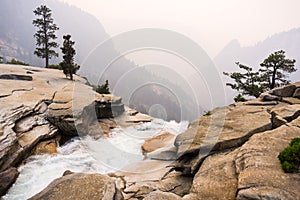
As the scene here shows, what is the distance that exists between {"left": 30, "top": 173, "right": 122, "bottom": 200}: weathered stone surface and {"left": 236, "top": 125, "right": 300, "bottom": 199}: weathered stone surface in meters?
5.09

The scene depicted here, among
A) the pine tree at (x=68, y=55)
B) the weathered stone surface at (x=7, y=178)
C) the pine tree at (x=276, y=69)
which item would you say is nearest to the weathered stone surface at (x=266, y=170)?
the weathered stone surface at (x=7, y=178)

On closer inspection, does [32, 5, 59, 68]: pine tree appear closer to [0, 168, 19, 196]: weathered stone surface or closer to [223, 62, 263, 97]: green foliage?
[0, 168, 19, 196]: weathered stone surface

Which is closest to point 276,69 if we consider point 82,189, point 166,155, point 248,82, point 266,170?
point 248,82

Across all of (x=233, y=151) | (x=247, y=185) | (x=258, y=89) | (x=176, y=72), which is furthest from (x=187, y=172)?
(x=258, y=89)

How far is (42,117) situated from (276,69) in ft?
88.0

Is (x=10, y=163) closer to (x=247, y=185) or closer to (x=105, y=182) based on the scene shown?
(x=105, y=182)

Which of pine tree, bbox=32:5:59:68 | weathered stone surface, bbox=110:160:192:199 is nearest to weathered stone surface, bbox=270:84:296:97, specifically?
→ weathered stone surface, bbox=110:160:192:199

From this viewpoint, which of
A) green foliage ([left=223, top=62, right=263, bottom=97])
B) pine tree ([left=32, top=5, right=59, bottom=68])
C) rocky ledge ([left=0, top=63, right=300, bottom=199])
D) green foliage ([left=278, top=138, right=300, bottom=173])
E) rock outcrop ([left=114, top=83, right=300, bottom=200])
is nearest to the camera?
rock outcrop ([left=114, top=83, right=300, bottom=200])

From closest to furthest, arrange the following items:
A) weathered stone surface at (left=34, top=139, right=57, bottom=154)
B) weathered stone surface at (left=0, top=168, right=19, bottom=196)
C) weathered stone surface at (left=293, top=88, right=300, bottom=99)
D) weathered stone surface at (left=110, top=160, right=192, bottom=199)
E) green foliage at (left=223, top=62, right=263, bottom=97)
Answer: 1. weathered stone surface at (left=110, top=160, right=192, bottom=199)
2. weathered stone surface at (left=0, top=168, right=19, bottom=196)
3. weathered stone surface at (left=34, top=139, right=57, bottom=154)
4. weathered stone surface at (left=293, top=88, right=300, bottom=99)
5. green foliage at (left=223, top=62, right=263, bottom=97)

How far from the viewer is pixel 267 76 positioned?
26203mm

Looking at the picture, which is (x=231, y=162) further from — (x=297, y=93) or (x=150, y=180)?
(x=297, y=93)

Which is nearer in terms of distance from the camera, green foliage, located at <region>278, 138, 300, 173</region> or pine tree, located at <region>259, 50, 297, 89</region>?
green foliage, located at <region>278, 138, 300, 173</region>

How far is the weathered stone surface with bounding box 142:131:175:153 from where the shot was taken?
19.1 m

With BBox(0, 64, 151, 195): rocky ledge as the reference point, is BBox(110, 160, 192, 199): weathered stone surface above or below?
below
